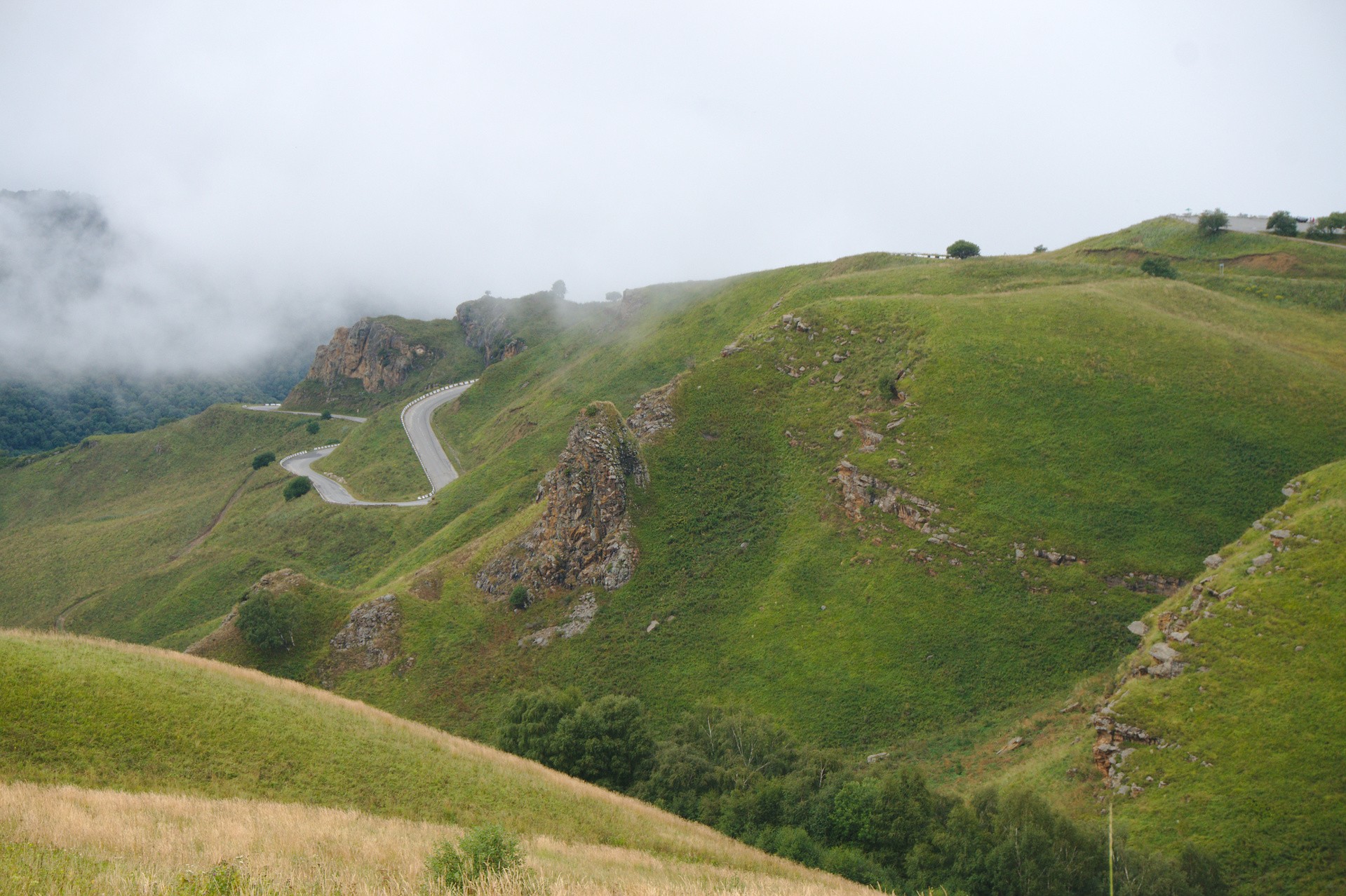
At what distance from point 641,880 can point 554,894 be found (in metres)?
4.26

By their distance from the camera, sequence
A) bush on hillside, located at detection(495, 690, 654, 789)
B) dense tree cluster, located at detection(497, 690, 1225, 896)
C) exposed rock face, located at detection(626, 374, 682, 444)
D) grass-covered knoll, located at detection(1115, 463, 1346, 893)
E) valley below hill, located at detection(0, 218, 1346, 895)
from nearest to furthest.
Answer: dense tree cluster, located at detection(497, 690, 1225, 896) < grass-covered knoll, located at detection(1115, 463, 1346, 893) < valley below hill, located at detection(0, 218, 1346, 895) < bush on hillside, located at detection(495, 690, 654, 789) < exposed rock face, located at detection(626, 374, 682, 444)

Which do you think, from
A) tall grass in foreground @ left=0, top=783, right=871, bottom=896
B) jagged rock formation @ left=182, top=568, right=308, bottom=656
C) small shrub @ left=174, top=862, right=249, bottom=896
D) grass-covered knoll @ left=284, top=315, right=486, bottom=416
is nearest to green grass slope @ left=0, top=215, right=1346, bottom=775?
jagged rock formation @ left=182, top=568, right=308, bottom=656

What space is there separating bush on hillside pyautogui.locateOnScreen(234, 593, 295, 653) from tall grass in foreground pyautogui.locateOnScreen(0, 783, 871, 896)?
124ft

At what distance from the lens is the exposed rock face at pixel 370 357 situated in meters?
144

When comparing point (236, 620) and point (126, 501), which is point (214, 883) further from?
point (126, 501)

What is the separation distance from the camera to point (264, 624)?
50000 mm

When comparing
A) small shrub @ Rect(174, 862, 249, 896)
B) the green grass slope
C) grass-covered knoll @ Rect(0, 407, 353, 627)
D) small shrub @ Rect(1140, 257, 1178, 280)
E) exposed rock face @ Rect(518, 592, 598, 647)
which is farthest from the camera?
grass-covered knoll @ Rect(0, 407, 353, 627)

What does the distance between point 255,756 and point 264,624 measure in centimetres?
3434

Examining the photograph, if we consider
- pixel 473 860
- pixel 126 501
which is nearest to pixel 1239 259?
pixel 473 860

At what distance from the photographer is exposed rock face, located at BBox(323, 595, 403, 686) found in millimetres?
49438

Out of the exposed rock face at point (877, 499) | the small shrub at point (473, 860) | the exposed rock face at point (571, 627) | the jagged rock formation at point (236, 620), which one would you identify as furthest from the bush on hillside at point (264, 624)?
the small shrub at point (473, 860)

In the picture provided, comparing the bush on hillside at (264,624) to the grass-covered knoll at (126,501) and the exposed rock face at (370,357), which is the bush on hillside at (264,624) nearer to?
the grass-covered knoll at (126,501)

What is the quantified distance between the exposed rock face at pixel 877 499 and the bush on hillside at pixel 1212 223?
2538 inches

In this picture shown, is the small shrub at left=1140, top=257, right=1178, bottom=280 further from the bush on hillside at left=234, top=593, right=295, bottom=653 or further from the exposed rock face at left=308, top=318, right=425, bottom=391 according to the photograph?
the exposed rock face at left=308, top=318, right=425, bottom=391
